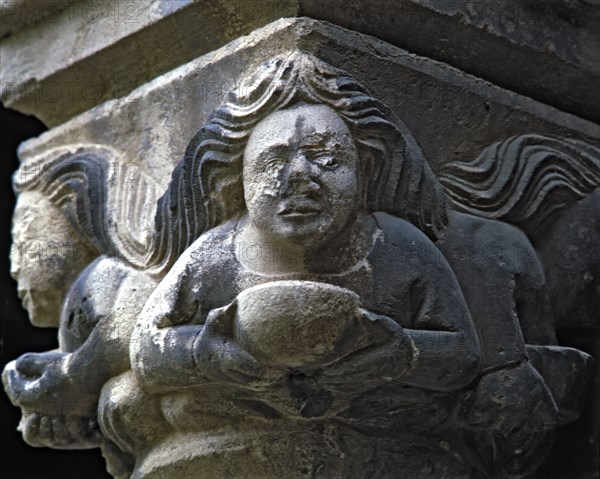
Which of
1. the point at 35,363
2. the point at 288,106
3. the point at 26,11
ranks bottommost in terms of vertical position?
the point at 35,363

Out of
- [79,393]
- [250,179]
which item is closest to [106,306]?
[79,393]

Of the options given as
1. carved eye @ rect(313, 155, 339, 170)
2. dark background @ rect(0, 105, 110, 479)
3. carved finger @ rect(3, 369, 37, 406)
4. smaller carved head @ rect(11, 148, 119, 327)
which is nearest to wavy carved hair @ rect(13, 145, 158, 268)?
smaller carved head @ rect(11, 148, 119, 327)

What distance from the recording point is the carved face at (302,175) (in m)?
2.31

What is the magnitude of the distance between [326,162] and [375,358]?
272 mm

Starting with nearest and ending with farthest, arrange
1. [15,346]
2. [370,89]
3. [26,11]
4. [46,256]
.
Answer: [370,89] < [46,256] < [26,11] < [15,346]

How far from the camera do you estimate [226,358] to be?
2.29m

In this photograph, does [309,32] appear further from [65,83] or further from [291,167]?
[65,83]

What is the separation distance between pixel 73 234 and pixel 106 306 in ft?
0.62

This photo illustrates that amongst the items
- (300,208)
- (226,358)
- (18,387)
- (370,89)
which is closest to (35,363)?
(18,387)

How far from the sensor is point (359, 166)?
238cm

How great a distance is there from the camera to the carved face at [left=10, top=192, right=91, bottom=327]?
269 centimetres

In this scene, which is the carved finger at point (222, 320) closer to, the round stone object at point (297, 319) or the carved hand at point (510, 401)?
the round stone object at point (297, 319)

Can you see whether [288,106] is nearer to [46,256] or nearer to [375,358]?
[375,358]

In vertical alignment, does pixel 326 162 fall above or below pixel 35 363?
above
